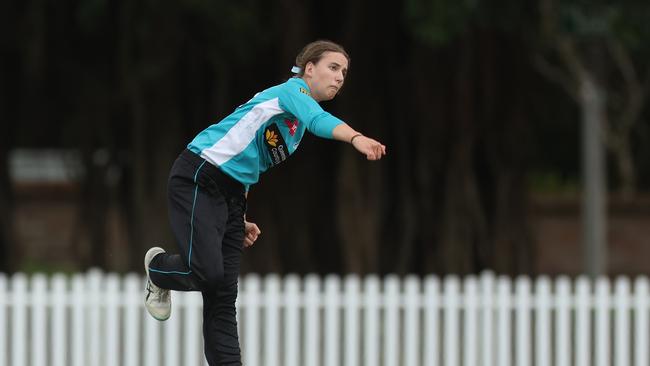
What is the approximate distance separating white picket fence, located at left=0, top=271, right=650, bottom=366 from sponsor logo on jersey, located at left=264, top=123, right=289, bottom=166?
10.7 ft

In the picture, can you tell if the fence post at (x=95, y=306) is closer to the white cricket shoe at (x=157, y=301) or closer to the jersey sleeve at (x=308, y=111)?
the white cricket shoe at (x=157, y=301)

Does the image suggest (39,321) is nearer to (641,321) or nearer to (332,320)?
(332,320)

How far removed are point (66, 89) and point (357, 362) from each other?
6666 millimetres

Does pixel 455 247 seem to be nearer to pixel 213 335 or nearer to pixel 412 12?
pixel 412 12

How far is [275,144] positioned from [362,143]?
604 millimetres

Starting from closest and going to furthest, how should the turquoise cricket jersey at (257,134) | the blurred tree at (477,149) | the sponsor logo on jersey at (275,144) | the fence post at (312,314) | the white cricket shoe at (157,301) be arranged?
1. the turquoise cricket jersey at (257,134)
2. the sponsor logo on jersey at (275,144)
3. the white cricket shoe at (157,301)
4. the fence post at (312,314)
5. the blurred tree at (477,149)

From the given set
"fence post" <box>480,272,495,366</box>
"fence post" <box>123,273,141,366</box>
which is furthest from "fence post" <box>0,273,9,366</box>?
"fence post" <box>480,272,495,366</box>

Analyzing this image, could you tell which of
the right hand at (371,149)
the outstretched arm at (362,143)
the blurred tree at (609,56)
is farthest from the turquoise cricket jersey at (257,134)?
the blurred tree at (609,56)

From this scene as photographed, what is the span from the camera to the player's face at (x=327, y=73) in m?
3.90

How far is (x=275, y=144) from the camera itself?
157 inches

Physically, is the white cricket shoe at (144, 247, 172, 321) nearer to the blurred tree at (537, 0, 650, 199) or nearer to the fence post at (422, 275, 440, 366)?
the fence post at (422, 275, 440, 366)

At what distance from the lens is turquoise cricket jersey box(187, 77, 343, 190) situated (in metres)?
3.87

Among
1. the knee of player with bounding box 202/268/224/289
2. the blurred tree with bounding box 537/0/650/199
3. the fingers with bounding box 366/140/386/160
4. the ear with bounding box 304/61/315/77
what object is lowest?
the knee of player with bounding box 202/268/224/289

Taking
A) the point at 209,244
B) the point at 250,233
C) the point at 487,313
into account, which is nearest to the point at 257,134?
the point at 209,244
